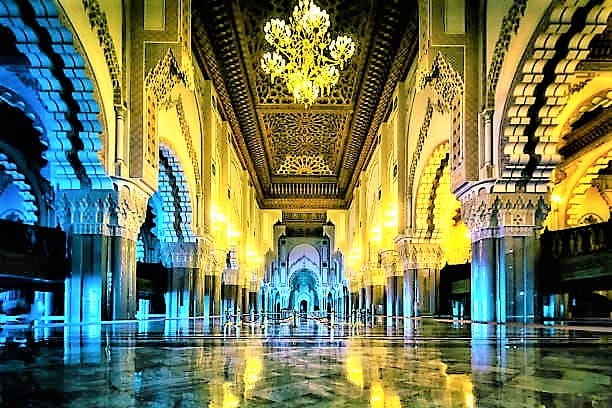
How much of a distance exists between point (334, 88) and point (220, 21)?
4152 millimetres

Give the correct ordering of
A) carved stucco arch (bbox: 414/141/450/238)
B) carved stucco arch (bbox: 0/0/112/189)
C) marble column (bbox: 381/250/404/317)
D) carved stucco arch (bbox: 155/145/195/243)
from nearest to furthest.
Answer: carved stucco arch (bbox: 0/0/112/189) < carved stucco arch (bbox: 414/141/450/238) < carved stucco arch (bbox: 155/145/195/243) < marble column (bbox: 381/250/404/317)

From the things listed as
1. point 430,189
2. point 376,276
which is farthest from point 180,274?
point 376,276

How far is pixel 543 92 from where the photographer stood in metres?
7.80

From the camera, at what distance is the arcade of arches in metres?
7.59

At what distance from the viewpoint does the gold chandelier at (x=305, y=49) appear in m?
9.16

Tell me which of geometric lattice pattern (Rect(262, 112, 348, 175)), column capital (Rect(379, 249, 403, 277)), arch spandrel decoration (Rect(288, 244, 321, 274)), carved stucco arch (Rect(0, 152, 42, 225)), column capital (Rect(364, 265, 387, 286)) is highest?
geometric lattice pattern (Rect(262, 112, 348, 175))

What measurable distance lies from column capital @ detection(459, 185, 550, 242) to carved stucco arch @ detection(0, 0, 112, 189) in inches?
190

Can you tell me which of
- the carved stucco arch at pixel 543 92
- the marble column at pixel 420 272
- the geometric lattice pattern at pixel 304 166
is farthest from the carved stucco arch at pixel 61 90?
the geometric lattice pattern at pixel 304 166

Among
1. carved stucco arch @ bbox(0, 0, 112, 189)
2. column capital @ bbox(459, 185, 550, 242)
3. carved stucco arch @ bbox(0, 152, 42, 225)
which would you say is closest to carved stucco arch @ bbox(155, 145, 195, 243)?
carved stucco arch @ bbox(0, 152, 42, 225)

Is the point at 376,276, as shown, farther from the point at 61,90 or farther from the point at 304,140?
the point at 61,90

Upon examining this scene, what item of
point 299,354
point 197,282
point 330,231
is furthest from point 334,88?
point 330,231

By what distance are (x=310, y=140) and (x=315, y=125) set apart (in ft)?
5.31

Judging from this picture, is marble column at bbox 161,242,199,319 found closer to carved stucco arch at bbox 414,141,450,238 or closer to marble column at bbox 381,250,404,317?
carved stucco arch at bbox 414,141,450,238

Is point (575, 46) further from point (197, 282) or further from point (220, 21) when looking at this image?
point (197, 282)
